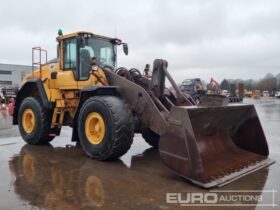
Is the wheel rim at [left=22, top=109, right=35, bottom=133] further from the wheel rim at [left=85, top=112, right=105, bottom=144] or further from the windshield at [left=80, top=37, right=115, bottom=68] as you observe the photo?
the wheel rim at [left=85, top=112, right=105, bottom=144]

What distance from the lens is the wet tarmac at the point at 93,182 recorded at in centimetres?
421

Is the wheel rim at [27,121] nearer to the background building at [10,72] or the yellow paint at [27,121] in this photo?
the yellow paint at [27,121]

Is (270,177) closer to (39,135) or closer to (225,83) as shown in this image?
(39,135)

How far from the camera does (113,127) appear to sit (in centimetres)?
593

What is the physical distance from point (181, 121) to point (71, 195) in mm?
1851

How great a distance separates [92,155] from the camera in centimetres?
639

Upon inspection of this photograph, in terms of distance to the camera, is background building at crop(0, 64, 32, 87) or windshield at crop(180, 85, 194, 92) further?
background building at crop(0, 64, 32, 87)

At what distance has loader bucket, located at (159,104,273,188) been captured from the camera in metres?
4.83

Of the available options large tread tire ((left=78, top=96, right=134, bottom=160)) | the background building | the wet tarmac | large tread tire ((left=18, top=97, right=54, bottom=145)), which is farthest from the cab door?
the background building

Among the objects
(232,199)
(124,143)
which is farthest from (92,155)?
(232,199)

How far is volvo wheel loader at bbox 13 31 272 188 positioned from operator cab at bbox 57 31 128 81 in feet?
0.07

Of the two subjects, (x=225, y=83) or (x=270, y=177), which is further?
(x=225, y=83)

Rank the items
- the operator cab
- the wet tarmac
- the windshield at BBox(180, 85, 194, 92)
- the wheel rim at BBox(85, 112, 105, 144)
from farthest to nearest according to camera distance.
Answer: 1. the windshield at BBox(180, 85, 194, 92)
2. the operator cab
3. the wheel rim at BBox(85, 112, 105, 144)
4. the wet tarmac

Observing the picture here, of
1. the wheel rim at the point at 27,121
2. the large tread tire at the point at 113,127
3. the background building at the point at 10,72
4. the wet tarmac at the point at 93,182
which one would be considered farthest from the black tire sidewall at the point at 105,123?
the background building at the point at 10,72
